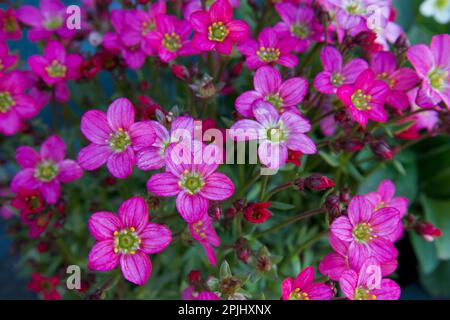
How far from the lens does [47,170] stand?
1018 millimetres

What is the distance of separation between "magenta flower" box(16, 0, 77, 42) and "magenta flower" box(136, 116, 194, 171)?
1.47 ft

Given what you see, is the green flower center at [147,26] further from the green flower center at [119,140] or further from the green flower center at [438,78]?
the green flower center at [438,78]

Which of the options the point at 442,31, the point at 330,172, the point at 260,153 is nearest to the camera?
the point at 260,153

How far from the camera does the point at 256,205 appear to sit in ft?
2.82

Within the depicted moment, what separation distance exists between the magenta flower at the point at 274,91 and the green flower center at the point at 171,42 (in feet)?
0.62

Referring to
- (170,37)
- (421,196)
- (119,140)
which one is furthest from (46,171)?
(421,196)

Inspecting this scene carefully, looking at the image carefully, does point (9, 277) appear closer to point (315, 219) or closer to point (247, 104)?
point (315, 219)

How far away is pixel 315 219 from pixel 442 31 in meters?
0.67

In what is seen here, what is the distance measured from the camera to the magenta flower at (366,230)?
82cm

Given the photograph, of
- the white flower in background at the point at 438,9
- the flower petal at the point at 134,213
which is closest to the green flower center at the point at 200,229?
the flower petal at the point at 134,213

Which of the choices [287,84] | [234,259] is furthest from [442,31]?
[234,259]

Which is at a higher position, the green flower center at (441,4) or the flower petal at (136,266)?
the green flower center at (441,4)

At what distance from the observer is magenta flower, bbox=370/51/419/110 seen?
0.95 metres

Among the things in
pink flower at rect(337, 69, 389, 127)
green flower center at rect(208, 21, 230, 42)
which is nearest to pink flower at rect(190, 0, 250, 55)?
green flower center at rect(208, 21, 230, 42)
